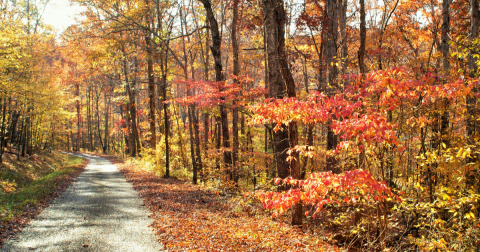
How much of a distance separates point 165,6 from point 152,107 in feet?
26.3

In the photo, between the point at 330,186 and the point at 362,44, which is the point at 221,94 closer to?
the point at 362,44

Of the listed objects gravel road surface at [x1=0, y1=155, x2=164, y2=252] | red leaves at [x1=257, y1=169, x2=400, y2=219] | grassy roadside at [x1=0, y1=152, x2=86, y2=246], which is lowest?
gravel road surface at [x1=0, y1=155, x2=164, y2=252]

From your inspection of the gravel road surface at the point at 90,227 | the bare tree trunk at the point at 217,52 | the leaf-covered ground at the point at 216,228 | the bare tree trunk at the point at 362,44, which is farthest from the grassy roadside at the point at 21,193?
the bare tree trunk at the point at 362,44

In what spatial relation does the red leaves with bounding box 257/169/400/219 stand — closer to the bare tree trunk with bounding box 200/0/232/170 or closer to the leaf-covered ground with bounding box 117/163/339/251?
the leaf-covered ground with bounding box 117/163/339/251

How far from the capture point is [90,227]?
6.41m

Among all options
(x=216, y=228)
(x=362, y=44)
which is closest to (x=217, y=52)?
(x=362, y=44)

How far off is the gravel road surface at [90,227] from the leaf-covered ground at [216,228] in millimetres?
425

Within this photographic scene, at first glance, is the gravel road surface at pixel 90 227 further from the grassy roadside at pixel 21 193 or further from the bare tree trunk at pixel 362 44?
the bare tree trunk at pixel 362 44

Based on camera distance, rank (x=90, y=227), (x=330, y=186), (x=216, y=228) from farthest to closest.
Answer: (x=216, y=228), (x=90, y=227), (x=330, y=186)

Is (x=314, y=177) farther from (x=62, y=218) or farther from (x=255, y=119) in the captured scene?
(x=62, y=218)

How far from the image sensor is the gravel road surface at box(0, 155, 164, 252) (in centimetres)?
Answer: 542

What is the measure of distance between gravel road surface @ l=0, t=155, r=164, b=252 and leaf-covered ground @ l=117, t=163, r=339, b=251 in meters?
0.43

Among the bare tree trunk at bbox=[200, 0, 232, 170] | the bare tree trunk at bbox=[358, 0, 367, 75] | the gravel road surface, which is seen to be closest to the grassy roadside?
the gravel road surface

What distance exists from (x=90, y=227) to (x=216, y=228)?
3.04 m
